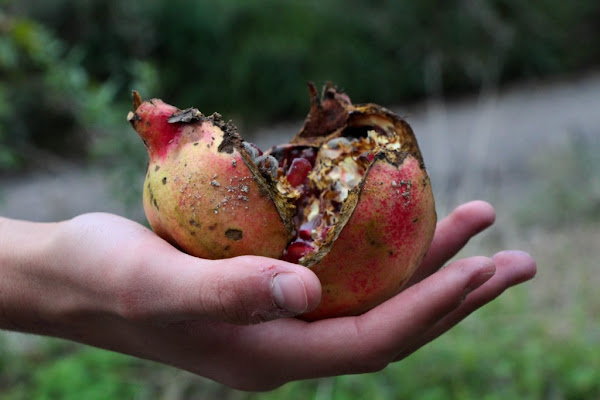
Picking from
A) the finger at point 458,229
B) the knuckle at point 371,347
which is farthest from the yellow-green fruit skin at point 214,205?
the finger at point 458,229

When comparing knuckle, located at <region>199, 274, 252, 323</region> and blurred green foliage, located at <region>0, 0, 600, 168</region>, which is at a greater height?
blurred green foliage, located at <region>0, 0, 600, 168</region>

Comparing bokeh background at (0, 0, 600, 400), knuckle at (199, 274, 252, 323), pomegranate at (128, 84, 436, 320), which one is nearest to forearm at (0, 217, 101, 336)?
pomegranate at (128, 84, 436, 320)

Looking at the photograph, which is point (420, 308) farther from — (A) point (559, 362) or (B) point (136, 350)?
(A) point (559, 362)

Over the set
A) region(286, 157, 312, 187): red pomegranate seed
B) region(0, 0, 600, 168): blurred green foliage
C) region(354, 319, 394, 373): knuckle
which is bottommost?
region(354, 319, 394, 373): knuckle

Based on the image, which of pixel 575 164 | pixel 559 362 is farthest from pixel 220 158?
pixel 575 164

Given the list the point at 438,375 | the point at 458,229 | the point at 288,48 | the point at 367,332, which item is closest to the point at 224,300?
the point at 367,332

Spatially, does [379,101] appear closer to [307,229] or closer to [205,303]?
[307,229]

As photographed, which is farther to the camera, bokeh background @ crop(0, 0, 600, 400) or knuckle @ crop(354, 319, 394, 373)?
bokeh background @ crop(0, 0, 600, 400)

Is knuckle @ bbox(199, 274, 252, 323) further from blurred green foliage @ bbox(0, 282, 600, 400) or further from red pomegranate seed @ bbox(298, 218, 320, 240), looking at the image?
blurred green foliage @ bbox(0, 282, 600, 400)

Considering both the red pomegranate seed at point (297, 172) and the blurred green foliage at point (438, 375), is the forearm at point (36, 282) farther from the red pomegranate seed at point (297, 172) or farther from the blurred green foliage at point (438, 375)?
the blurred green foliage at point (438, 375)
